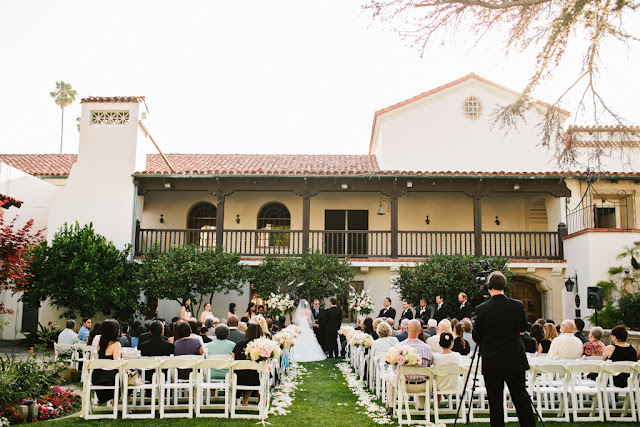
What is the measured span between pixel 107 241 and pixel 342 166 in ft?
29.5

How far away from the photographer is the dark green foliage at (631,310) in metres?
15.0

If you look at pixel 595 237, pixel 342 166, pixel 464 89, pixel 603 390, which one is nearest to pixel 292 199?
pixel 342 166

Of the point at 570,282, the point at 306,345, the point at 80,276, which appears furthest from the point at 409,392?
the point at 80,276

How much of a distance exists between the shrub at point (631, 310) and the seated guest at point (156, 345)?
12.3 metres

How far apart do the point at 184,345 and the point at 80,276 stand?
9.16 m

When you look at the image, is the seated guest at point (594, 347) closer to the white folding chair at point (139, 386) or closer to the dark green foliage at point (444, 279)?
the white folding chair at point (139, 386)

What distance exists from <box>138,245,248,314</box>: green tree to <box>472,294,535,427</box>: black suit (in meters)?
12.0

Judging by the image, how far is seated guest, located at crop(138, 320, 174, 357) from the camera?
8.54m

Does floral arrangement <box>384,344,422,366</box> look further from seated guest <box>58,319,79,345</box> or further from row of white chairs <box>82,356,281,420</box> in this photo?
seated guest <box>58,319,79,345</box>

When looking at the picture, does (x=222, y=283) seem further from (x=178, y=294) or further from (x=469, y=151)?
(x=469, y=151)

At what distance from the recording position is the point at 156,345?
28.1 ft

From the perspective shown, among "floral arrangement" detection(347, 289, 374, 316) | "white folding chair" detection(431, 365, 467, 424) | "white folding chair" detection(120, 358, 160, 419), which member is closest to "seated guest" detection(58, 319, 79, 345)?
"white folding chair" detection(120, 358, 160, 419)

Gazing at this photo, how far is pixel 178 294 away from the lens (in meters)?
17.1

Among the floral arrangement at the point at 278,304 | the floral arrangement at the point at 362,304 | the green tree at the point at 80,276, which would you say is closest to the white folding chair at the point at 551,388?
the floral arrangement at the point at 362,304
